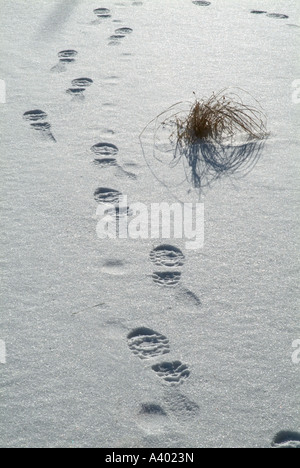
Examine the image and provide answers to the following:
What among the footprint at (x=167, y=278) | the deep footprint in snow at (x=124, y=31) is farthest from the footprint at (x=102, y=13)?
the footprint at (x=167, y=278)

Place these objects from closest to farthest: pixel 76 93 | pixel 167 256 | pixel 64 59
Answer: pixel 167 256 → pixel 76 93 → pixel 64 59

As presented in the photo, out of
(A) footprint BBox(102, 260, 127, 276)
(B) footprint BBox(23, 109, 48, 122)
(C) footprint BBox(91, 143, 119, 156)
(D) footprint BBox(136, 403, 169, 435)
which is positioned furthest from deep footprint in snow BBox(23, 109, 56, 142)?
(D) footprint BBox(136, 403, 169, 435)

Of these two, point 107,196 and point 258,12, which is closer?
point 107,196

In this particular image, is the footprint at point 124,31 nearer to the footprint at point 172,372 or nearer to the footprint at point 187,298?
the footprint at point 187,298

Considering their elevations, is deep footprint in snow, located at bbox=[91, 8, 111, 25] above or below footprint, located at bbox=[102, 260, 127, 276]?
above

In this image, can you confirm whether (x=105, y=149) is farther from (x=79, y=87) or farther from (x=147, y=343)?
(x=147, y=343)

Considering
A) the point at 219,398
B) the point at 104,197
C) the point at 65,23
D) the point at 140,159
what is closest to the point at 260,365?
the point at 219,398

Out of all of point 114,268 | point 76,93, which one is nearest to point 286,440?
point 114,268

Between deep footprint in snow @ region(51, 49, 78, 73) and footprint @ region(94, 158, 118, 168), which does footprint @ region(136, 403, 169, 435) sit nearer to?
footprint @ region(94, 158, 118, 168)
